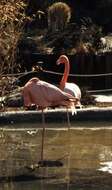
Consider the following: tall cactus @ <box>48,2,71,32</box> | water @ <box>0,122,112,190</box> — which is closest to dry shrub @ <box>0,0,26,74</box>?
water @ <box>0,122,112,190</box>

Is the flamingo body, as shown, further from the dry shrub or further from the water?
the dry shrub

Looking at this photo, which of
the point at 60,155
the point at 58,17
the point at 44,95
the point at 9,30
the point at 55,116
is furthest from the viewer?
the point at 58,17

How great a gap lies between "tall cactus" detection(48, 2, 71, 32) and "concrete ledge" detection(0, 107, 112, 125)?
737cm

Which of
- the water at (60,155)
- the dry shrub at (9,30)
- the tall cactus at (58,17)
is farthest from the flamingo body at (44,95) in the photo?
the tall cactus at (58,17)

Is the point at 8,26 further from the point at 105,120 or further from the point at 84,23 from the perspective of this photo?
the point at 84,23

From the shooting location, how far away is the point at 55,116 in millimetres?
11289

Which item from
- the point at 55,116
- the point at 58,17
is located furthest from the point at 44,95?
the point at 58,17

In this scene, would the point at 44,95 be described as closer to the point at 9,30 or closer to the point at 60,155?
the point at 60,155

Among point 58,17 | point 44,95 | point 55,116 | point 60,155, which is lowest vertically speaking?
point 60,155

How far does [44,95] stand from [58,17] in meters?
10.9

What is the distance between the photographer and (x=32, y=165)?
319 inches

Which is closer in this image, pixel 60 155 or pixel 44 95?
pixel 44 95

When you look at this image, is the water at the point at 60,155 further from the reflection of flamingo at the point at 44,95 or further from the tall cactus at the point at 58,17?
the tall cactus at the point at 58,17

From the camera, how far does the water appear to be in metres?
7.22
